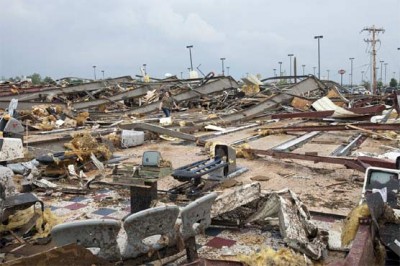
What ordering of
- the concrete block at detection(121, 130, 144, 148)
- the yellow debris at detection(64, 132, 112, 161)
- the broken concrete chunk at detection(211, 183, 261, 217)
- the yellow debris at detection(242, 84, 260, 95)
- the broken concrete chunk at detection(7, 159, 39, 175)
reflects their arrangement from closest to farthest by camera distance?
the broken concrete chunk at detection(211, 183, 261, 217) → the broken concrete chunk at detection(7, 159, 39, 175) → the yellow debris at detection(64, 132, 112, 161) → the concrete block at detection(121, 130, 144, 148) → the yellow debris at detection(242, 84, 260, 95)

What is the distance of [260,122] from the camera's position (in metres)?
15.9

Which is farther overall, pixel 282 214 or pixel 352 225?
pixel 282 214

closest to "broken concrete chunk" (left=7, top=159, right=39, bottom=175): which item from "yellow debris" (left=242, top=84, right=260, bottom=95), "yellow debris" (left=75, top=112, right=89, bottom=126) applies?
"yellow debris" (left=75, top=112, right=89, bottom=126)

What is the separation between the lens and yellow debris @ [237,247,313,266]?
10.2 ft

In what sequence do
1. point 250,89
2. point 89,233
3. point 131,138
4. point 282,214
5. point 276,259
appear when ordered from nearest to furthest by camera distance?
point 89,233
point 276,259
point 282,214
point 131,138
point 250,89

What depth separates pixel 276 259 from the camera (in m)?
3.15

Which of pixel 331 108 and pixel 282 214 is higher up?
pixel 331 108

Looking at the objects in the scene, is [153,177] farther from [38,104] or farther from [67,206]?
[38,104]

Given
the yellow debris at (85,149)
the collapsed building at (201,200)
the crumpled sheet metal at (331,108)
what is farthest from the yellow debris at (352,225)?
the crumpled sheet metal at (331,108)

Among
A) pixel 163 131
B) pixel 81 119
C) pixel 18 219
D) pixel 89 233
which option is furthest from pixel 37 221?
pixel 81 119

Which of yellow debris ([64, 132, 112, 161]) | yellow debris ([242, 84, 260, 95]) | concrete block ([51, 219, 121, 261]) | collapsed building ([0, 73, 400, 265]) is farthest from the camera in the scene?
yellow debris ([242, 84, 260, 95])

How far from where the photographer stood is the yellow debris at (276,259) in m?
3.11

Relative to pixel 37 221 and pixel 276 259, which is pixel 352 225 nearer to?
pixel 276 259

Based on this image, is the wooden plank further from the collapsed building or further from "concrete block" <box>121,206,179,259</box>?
"concrete block" <box>121,206,179,259</box>
